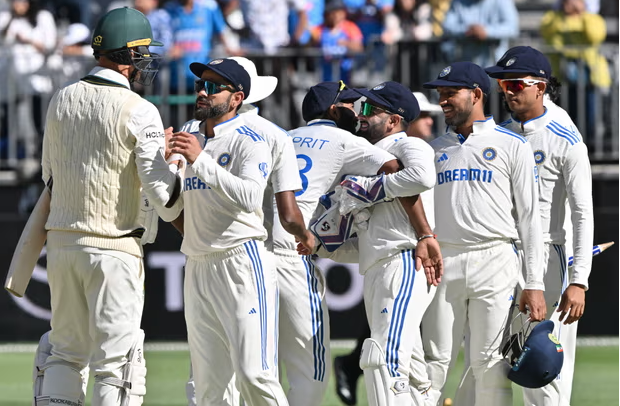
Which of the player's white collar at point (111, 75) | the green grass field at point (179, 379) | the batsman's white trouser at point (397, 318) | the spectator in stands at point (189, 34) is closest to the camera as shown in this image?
the player's white collar at point (111, 75)

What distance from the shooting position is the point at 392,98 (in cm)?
665

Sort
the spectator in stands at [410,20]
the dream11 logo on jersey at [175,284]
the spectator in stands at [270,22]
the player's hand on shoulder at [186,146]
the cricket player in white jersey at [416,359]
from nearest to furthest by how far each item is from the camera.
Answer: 1. the player's hand on shoulder at [186,146]
2. the cricket player in white jersey at [416,359]
3. the dream11 logo on jersey at [175,284]
4. the spectator in stands at [270,22]
5. the spectator in stands at [410,20]

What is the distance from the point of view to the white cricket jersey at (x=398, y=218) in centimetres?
630

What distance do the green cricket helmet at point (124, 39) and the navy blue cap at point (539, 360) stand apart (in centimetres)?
251

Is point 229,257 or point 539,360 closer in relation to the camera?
point 229,257

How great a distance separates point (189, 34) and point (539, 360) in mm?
7774

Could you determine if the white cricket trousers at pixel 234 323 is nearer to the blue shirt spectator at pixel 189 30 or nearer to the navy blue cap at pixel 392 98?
the navy blue cap at pixel 392 98

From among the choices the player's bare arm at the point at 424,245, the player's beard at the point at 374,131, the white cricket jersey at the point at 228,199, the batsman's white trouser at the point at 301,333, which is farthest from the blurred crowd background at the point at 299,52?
the white cricket jersey at the point at 228,199

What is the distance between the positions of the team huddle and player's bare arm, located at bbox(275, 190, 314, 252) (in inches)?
0.5

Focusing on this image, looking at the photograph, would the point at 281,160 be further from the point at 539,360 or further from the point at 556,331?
the point at 556,331

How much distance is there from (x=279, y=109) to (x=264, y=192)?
260 inches

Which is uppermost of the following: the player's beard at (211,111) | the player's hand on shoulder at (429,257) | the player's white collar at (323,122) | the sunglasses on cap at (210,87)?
the sunglasses on cap at (210,87)

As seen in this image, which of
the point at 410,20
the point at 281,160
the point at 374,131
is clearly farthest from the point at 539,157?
the point at 410,20

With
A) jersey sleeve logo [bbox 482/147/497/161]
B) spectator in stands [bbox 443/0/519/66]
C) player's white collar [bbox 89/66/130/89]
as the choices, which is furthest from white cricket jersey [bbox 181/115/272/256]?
spectator in stands [bbox 443/0/519/66]
